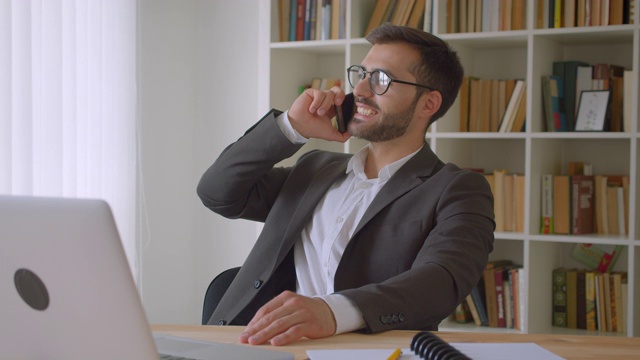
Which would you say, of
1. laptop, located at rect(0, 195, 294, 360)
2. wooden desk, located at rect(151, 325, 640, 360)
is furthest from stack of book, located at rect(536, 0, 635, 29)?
laptop, located at rect(0, 195, 294, 360)

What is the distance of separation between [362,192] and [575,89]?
1688 mm

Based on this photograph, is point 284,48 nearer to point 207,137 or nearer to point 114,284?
point 207,137

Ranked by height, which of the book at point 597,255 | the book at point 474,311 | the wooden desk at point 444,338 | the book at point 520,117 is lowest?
the book at point 474,311

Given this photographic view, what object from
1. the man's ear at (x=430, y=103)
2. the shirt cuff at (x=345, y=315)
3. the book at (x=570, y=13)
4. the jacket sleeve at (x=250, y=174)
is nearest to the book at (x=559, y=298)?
the book at (x=570, y=13)

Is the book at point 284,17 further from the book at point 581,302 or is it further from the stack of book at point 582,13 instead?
the book at point 581,302

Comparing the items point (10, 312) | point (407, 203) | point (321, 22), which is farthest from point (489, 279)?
point (10, 312)

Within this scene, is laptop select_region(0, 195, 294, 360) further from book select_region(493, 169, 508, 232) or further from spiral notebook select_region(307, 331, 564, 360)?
book select_region(493, 169, 508, 232)

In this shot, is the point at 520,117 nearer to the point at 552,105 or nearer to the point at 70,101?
the point at 552,105

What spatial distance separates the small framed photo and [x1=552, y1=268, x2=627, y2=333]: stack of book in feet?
2.04

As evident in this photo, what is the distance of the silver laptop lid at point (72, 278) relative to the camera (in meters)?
0.96

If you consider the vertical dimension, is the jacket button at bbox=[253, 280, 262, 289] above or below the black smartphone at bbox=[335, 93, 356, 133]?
below

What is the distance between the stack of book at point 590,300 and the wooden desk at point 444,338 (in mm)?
2103

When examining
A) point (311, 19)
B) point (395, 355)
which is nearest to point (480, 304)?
point (311, 19)

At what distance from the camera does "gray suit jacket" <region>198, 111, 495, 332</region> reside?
172 centimetres
